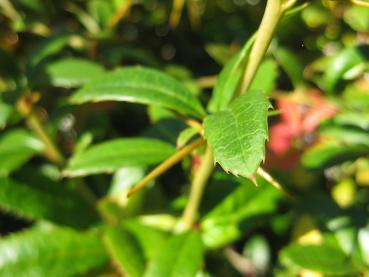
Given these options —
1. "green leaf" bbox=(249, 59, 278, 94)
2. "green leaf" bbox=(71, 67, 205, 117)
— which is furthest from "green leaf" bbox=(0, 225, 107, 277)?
"green leaf" bbox=(249, 59, 278, 94)

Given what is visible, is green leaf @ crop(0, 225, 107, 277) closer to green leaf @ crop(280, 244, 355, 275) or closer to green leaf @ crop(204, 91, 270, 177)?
green leaf @ crop(280, 244, 355, 275)

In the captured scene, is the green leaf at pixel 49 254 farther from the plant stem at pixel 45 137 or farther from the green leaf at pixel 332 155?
the green leaf at pixel 332 155

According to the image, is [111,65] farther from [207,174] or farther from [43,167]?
[207,174]

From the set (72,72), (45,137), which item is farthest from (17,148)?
(72,72)

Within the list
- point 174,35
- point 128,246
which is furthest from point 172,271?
point 174,35

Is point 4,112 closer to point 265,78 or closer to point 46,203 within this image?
point 46,203

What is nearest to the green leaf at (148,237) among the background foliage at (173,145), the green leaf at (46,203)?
the background foliage at (173,145)
